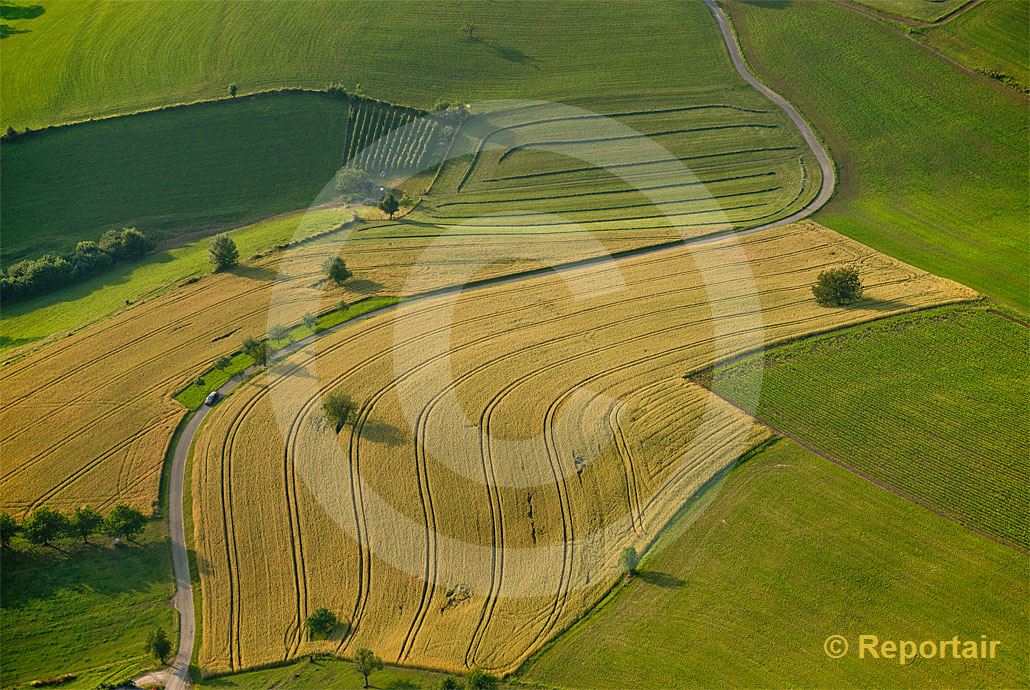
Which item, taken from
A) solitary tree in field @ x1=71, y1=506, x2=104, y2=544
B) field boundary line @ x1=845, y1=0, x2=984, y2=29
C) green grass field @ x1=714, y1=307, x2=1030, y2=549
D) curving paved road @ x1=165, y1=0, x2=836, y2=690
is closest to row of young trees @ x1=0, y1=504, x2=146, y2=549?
solitary tree in field @ x1=71, y1=506, x2=104, y2=544

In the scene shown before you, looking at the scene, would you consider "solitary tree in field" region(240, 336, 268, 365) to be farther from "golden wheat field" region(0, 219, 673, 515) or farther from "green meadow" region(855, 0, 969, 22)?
"green meadow" region(855, 0, 969, 22)

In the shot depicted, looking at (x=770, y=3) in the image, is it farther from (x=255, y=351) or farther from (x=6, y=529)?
(x=6, y=529)

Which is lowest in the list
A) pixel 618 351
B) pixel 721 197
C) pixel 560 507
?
pixel 560 507

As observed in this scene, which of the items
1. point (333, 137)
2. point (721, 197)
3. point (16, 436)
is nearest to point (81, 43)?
point (333, 137)

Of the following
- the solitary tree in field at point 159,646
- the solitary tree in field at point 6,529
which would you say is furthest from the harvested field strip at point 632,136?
the solitary tree in field at point 159,646

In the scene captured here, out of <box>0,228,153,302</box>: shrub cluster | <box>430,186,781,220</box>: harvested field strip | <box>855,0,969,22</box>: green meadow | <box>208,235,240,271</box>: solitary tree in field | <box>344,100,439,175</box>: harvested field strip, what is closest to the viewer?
<box>0,228,153,302</box>: shrub cluster

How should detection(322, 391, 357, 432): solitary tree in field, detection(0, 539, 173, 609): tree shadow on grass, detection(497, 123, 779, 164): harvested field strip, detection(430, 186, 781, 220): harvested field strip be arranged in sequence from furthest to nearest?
1. detection(497, 123, 779, 164): harvested field strip
2. detection(430, 186, 781, 220): harvested field strip
3. detection(322, 391, 357, 432): solitary tree in field
4. detection(0, 539, 173, 609): tree shadow on grass

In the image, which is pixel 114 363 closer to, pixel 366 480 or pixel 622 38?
pixel 366 480
